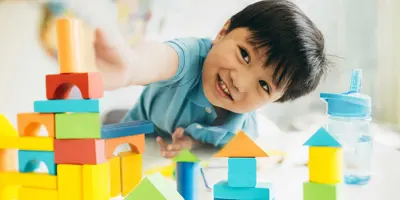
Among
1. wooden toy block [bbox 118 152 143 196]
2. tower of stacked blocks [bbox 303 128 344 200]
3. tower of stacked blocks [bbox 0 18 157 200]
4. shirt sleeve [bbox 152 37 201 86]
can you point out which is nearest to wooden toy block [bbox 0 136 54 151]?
tower of stacked blocks [bbox 0 18 157 200]

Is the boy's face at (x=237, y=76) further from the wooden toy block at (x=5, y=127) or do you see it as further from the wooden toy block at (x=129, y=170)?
the wooden toy block at (x=5, y=127)

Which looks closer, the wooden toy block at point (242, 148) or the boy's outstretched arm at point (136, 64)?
the wooden toy block at point (242, 148)

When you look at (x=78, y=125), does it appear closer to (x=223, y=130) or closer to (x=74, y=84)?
(x=74, y=84)

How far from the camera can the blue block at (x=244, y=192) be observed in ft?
1.71

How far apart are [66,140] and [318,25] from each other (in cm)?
42

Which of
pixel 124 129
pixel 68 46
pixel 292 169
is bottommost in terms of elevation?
pixel 292 169

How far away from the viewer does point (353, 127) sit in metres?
0.73

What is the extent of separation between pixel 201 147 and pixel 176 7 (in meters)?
0.24

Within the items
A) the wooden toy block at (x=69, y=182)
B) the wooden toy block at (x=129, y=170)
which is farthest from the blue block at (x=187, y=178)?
the wooden toy block at (x=69, y=182)

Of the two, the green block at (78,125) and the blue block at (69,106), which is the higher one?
the blue block at (69,106)

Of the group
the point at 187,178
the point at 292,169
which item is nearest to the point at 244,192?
the point at 187,178

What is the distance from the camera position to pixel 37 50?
68cm

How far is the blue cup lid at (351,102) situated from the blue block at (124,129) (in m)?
0.28

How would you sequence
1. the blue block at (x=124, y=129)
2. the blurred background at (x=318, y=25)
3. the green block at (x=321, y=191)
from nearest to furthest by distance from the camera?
the green block at (x=321, y=191) < the blue block at (x=124, y=129) < the blurred background at (x=318, y=25)
